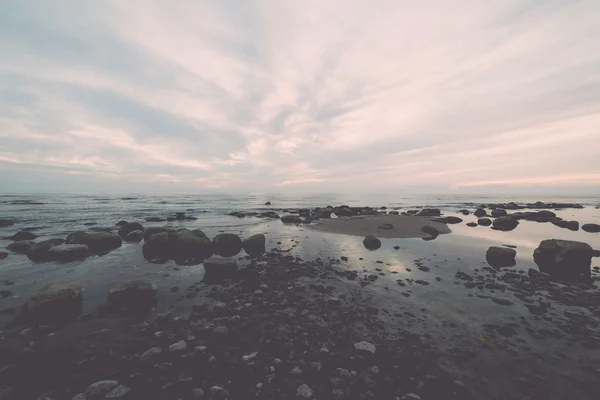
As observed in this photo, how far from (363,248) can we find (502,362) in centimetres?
1170

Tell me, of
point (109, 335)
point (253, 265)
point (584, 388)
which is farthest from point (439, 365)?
point (253, 265)

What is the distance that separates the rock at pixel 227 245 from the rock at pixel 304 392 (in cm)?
1144

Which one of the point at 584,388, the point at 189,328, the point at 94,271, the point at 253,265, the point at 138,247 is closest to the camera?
the point at 584,388

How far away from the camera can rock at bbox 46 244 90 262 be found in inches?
531

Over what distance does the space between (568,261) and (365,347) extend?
41.8ft

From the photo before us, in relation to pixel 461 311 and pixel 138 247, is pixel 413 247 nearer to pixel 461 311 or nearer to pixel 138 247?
pixel 461 311

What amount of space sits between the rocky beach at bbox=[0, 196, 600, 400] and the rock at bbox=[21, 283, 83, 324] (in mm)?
30

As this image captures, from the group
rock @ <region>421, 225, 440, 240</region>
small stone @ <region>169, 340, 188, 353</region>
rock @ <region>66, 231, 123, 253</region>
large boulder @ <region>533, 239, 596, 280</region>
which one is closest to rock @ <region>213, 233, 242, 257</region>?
rock @ <region>66, 231, 123, 253</region>

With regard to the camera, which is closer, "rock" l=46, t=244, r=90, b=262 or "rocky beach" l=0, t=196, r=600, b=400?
"rocky beach" l=0, t=196, r=600, b=400

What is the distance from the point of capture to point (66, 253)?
13688mm

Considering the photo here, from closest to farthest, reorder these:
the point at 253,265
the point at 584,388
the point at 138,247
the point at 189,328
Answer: the point at 584,388, the point at 189,328, the point at 253,265, the point at 138,247

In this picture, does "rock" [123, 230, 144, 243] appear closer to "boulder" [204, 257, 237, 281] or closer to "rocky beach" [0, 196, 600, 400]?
"rocky beach" [0, 196, 600, 400]

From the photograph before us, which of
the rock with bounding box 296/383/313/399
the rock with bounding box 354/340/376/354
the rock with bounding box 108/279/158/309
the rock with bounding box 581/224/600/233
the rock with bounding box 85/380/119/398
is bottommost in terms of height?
the rock with bounding box 296/383/313/399

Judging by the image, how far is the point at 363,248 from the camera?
17.3 m
